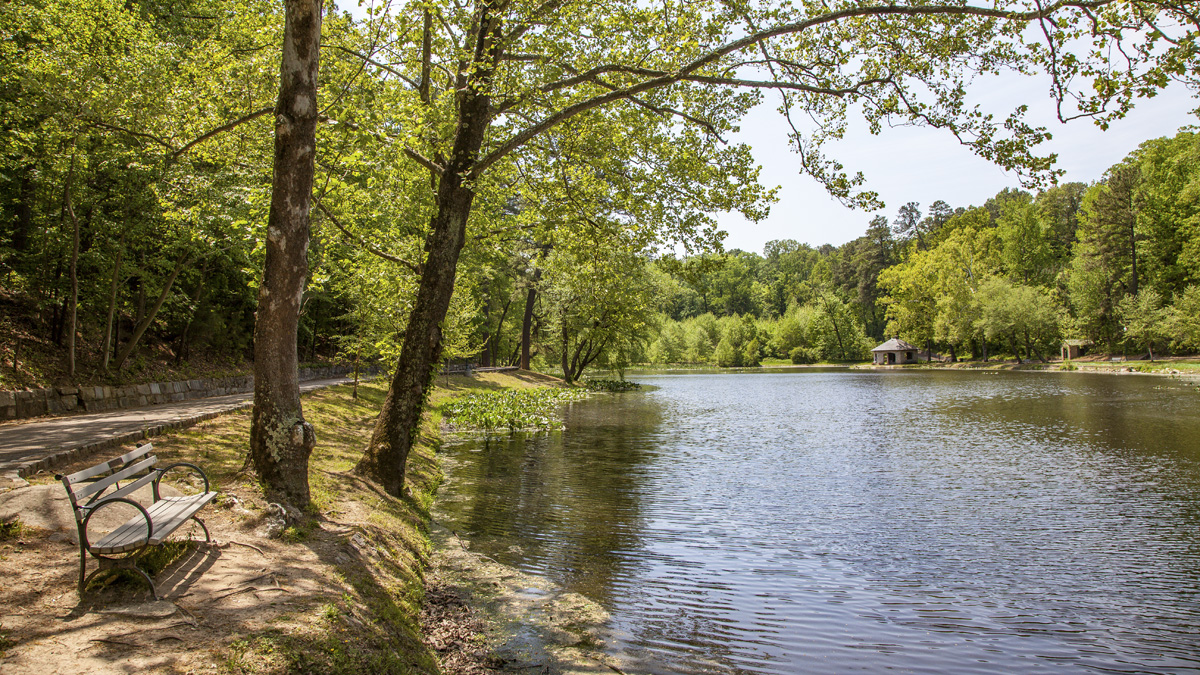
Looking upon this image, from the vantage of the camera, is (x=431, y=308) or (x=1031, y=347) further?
(x=1031, y=347)

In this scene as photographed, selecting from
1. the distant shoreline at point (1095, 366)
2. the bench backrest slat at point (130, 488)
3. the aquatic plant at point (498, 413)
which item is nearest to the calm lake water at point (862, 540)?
the aquatic plant at point (498, 413)

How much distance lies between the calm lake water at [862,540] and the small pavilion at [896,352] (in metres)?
62.6

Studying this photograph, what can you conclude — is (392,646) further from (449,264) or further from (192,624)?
(449,264)

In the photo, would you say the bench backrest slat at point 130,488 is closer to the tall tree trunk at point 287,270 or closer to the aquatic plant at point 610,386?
the tall tree trunk at point 287,270

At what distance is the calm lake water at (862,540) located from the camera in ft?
19.9

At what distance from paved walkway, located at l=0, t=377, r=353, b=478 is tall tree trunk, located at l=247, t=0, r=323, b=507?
2.53 metres

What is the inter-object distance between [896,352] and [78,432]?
8381 cm

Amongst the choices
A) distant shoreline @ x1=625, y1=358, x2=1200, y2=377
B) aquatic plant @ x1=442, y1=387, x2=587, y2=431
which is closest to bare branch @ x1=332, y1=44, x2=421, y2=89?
aquatic plant @ x1=442, y1=387, x2=587, y2=431

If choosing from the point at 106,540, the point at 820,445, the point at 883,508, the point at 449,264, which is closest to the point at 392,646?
the point at 106,540

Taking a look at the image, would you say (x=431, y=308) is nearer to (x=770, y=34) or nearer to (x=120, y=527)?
(x=120, y=527)

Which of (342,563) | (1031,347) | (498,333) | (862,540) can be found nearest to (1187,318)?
(1031,347)

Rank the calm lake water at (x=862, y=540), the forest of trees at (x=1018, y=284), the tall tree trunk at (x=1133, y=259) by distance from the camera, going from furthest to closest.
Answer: the tall tree trunk at (x=1133, y=259) < the forest of trees at (x=1018, y=284) < the calm lake water at (x=862, y=540)

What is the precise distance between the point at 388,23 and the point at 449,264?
11.2 ft

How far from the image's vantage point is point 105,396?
44.3 ft
